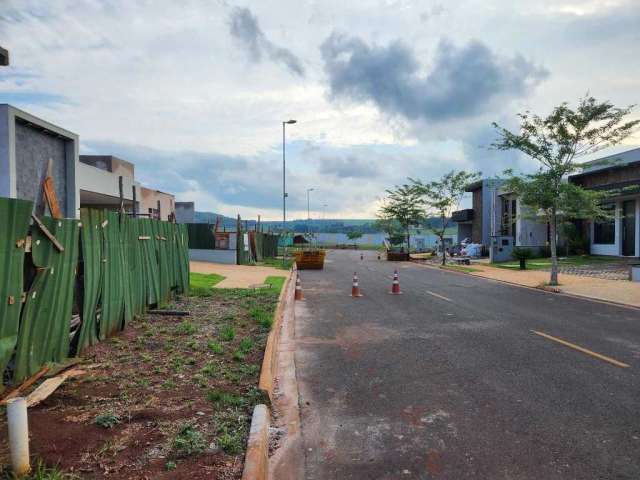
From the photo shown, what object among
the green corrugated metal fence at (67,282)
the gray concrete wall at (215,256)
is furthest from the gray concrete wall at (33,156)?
the gray concrete wall at (215,256)

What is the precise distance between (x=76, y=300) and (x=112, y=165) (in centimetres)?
3060

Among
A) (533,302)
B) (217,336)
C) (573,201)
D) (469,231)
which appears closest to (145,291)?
(217,336)

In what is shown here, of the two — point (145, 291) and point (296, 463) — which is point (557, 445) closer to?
point (296, 463)

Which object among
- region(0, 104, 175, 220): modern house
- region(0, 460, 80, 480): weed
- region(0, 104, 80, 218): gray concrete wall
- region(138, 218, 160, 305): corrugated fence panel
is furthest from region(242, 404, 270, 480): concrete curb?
region(0, 104, 80, 218): gray concrete wall

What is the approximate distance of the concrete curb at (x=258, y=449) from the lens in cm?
384

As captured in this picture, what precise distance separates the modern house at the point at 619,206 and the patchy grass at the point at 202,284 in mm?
23333

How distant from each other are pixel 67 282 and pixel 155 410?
8.69ft

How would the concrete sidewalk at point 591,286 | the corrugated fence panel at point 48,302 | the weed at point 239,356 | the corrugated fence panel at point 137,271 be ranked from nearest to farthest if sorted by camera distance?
the corrugated fence panel at point 48,302
the weed at point 239,356
the corrugated fence panel at point 137,271
the concrete sidewalk at point 591,286

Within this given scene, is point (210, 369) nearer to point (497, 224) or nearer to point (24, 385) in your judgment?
point (24, 385)

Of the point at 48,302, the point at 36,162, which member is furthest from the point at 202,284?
the point at 48,302

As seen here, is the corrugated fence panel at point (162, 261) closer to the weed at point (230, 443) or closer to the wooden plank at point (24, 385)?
the wooden plank at point (24, 385)

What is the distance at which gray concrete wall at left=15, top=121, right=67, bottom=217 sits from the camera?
15469 mm

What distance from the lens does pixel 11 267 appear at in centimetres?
532

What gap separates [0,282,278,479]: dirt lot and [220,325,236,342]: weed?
0.03m
